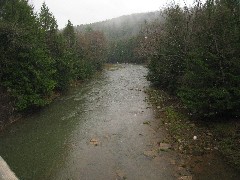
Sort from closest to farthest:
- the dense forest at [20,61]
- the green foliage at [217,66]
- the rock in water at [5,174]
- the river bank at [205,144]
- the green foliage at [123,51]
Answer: the rock in water at [5,174] < the river bank at [205,144] < the green foliage at [217,66] < the dense forest at [20,61] < the green foliage at [123,51]

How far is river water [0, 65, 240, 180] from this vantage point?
1547cm

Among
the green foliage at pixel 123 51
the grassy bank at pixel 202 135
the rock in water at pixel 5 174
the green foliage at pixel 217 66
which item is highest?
the green foliage at pixel 217 66

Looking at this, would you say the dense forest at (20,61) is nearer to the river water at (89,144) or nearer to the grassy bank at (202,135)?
the river water at (89,144)

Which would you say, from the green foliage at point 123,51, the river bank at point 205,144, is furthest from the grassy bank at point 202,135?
the green foliage at point 123,51

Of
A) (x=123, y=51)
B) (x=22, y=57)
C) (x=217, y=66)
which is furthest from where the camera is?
(x=123, y=51)

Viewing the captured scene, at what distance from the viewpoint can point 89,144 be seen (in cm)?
1938

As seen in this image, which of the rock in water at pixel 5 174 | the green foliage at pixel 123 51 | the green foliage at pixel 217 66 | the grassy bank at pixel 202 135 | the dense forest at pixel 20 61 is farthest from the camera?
the green foliage at pixel 123 51

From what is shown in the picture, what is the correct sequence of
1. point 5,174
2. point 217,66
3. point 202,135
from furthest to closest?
1. point 217,66
2. point 202,135
3. point 5,174

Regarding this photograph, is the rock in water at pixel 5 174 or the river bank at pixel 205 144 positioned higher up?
the rock in water at pixel 5 174

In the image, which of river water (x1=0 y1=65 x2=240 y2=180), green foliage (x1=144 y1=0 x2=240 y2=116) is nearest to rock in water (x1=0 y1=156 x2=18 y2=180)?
river water (x1=0 y1=65 x2=240 y2=180)

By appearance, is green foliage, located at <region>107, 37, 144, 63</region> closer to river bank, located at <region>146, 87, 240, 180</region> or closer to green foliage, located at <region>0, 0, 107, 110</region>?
green foliage, located at <region>0, 0, 107, 110</region>

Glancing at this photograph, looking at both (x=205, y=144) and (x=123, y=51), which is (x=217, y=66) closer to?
(x=205, y=144)

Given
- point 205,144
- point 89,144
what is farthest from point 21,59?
point 205,144

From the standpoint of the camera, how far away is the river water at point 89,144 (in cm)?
1547
